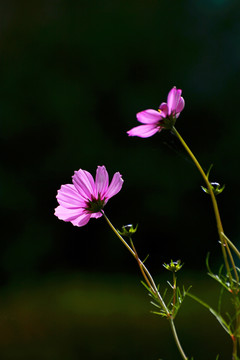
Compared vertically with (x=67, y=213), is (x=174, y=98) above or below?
above

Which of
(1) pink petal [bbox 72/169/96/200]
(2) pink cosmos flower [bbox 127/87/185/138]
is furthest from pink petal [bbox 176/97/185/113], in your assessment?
(1) pink petal [bbox 72/169/96/200]

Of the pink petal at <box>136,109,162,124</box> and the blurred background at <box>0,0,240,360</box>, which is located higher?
the pink petal at <box>136,109,162,124</box>

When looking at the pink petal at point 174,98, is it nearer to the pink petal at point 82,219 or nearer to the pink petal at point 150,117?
the pink petal at point 150,117

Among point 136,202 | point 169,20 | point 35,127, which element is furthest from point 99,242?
point 169,20

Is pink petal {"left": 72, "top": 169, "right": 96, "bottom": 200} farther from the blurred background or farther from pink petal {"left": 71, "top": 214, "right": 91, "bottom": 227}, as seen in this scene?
the blurred background

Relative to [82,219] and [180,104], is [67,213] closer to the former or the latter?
[82,219]

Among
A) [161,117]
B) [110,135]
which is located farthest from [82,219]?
[110,135]
